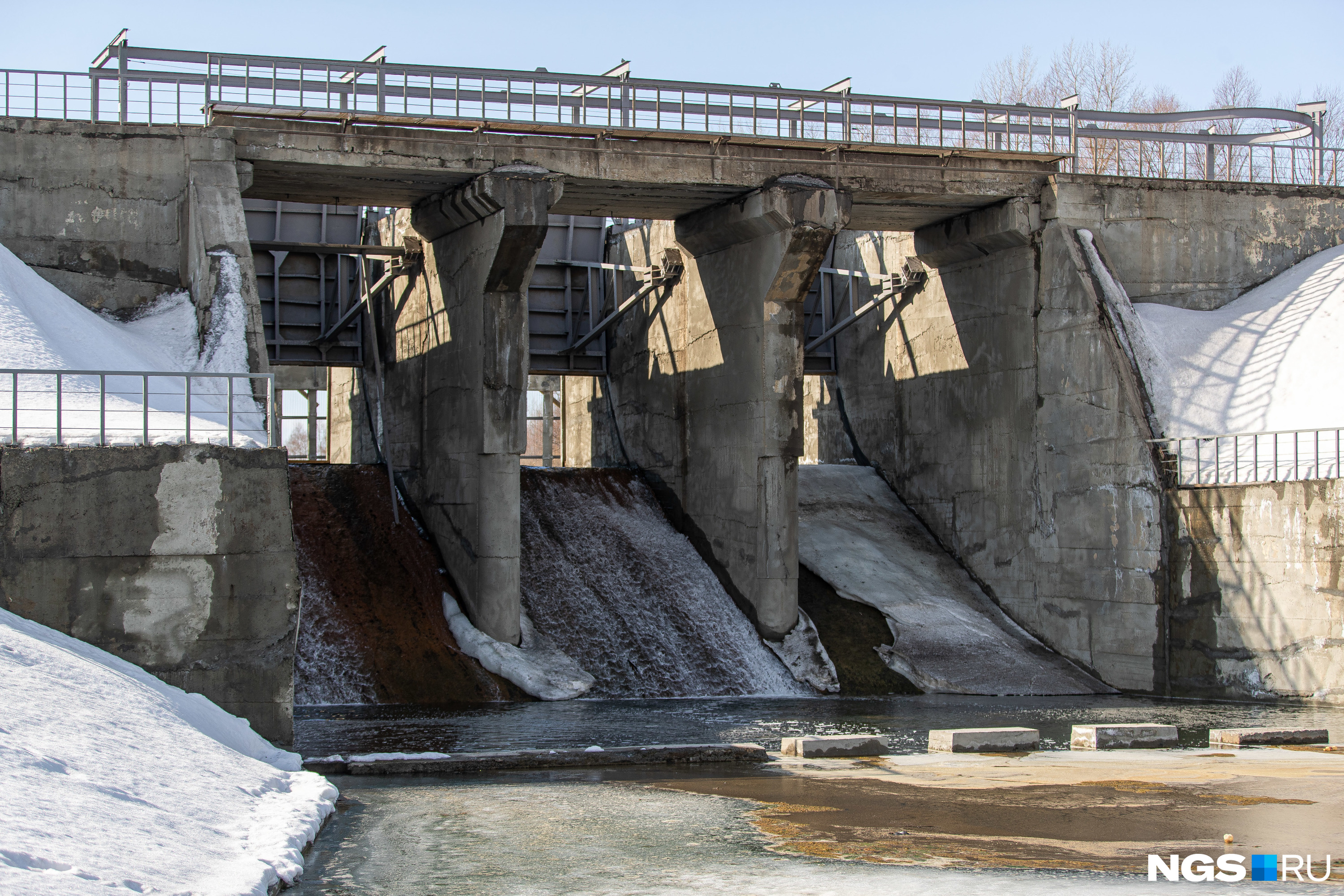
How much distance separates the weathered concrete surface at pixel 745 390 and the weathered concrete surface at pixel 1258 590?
620cm

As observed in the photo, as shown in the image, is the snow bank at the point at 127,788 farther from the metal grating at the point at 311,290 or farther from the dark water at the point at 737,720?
the metal grating at the point at 311,290

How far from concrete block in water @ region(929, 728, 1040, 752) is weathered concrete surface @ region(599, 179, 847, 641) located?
925 centimetres

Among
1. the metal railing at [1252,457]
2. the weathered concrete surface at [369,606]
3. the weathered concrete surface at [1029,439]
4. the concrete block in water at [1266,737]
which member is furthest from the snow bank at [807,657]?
the concrete block in water at [1266,737]

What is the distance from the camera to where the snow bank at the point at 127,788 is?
654cm

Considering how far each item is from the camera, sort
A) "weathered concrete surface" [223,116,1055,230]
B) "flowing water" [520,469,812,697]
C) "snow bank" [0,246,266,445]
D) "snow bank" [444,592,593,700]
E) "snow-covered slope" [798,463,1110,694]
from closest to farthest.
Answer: "snow bank" [0,246,266,445] < "snow bank" [444,592,593,700] < "weathered concrete surface" [223,116,1055,230] < "flowing water" [520,469,812,697] < "snow-covered slope" [798,463,1110,694]

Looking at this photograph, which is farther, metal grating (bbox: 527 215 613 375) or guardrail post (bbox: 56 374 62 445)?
metal grating (bbox: 527 215 613 375)

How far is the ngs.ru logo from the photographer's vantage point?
7.54m

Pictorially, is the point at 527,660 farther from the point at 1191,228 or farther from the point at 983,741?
the point at 1191,228

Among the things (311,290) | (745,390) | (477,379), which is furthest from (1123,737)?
(311,290)

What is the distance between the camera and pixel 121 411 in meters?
13.1

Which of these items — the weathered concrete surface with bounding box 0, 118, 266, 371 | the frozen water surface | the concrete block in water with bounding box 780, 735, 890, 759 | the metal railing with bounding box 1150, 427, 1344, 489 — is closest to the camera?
the frozen water surface

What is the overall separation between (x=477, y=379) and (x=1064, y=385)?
9645mm

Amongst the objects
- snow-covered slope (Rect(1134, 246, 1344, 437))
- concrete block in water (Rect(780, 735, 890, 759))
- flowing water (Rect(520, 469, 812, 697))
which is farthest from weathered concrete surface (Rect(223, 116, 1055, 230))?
concrete block in water (Rect(780, 735, 890, 759))

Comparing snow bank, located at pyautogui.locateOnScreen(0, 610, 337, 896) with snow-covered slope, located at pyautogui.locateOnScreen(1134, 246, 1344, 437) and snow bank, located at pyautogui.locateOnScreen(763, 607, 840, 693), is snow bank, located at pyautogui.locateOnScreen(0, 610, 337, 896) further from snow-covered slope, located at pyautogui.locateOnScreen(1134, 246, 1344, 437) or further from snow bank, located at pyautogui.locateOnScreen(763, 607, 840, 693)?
snow-covered slope, located at pyautogui.locateOnScreen(1134, 246, 1344, 437)
